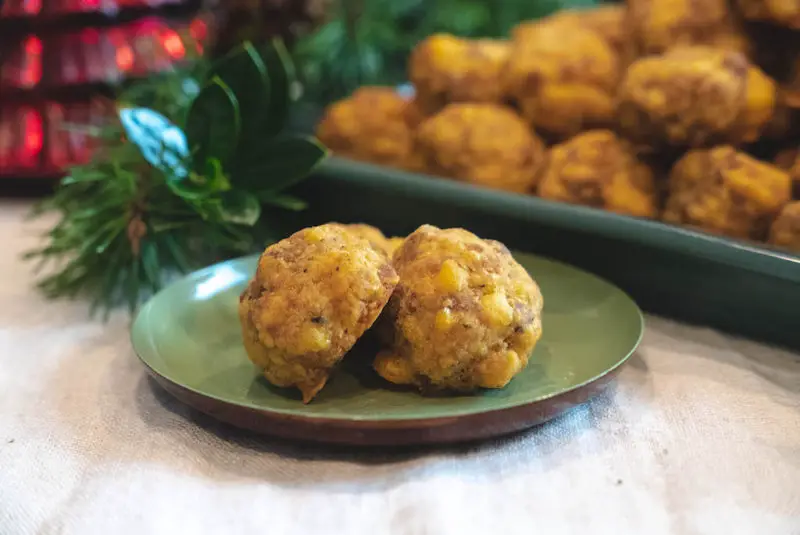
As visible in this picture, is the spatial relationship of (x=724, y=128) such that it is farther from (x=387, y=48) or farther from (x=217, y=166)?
(x=387, y=48)

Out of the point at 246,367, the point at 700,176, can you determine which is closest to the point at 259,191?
the point at 246,367

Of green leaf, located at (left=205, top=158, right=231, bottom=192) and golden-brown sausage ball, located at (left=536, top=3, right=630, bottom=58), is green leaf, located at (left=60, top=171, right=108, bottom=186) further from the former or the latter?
golden-brown sausage ball, located at (left=536, top=3, right=630, bottom=58)

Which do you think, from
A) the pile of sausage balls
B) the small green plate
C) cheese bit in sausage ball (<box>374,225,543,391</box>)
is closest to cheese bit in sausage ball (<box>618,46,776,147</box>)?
the pile of sausage balls

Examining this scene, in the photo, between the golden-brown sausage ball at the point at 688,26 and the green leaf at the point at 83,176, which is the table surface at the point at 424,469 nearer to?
the green leaf at the point at 83,176

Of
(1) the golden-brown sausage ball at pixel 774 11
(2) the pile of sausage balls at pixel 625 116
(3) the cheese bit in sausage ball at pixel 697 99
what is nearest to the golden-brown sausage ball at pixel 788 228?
(2) the pile of sausage balls at pixel 625 116

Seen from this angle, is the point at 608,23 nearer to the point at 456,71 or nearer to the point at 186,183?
the point at 456,71
